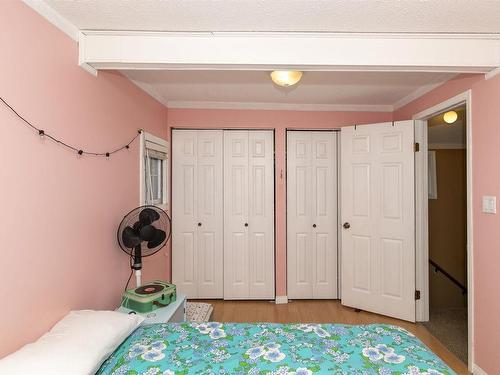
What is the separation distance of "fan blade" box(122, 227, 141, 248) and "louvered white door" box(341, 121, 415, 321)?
7.55ft

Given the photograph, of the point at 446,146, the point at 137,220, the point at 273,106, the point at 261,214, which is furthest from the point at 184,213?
the point at 446,146

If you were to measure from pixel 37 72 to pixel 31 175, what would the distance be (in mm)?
528

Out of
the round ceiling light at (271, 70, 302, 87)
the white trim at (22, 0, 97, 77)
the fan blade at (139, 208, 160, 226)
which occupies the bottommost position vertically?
the fan blade at (139, 208, 160, 226)

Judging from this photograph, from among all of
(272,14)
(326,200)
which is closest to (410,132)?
(326,200)

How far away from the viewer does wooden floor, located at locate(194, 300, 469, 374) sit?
291 centimetres

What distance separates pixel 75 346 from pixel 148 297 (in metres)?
0.73

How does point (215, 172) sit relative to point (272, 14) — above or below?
below

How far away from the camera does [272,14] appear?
155 centimetres

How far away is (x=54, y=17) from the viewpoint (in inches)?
59.9

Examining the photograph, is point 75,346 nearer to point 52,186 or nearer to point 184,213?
point 52,186

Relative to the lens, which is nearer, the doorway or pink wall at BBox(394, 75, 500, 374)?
pink wall at BBox(394, 75, 500, 374)

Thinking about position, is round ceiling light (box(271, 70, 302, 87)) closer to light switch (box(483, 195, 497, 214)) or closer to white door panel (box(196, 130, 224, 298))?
white door panel (box(196, 130, 224, 298))

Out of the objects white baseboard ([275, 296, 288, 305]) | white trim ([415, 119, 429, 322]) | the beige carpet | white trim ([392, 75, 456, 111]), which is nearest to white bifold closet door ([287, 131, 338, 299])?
white baseboard ([275, 296, 288, 305])

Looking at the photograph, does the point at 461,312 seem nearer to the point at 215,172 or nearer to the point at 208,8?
the point at 215,172
